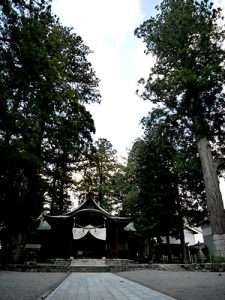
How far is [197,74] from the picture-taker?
16406 millimetres

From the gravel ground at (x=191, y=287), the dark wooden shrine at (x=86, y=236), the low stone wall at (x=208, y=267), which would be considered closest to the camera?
the gravel ground at (x=191, y=287)

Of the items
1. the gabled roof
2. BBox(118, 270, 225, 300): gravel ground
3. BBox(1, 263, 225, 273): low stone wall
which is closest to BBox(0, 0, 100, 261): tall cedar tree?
BBox(1, 263, 225, 273): low stone wall

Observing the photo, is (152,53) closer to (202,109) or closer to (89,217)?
(202,109)

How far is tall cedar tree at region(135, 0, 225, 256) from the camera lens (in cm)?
1530

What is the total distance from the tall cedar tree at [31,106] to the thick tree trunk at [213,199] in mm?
7648

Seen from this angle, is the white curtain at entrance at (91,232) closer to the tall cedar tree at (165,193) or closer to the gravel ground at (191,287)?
the tall cedar tree at (165,193)

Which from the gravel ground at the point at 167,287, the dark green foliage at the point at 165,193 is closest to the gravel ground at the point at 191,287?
the gravel ground at the point at 167,287

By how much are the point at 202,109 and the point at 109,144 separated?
2050cm

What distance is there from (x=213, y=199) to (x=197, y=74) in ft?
24.4

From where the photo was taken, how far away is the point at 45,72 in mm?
9320

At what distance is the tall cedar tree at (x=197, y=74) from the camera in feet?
50.2

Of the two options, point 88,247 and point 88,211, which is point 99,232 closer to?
point 88,211

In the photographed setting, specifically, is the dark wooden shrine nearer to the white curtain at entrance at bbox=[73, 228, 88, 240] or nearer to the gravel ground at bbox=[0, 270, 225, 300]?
the white curtain at entrance at bbox=[73, 228, 88, 240]

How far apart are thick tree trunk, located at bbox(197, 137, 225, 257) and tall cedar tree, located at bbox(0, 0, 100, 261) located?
765 centimetres
